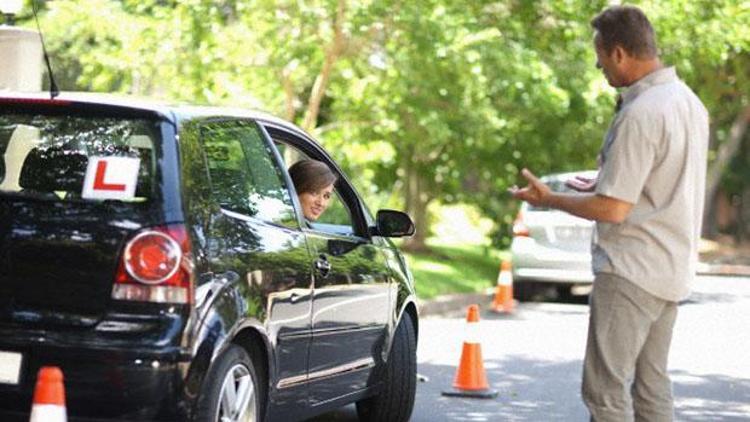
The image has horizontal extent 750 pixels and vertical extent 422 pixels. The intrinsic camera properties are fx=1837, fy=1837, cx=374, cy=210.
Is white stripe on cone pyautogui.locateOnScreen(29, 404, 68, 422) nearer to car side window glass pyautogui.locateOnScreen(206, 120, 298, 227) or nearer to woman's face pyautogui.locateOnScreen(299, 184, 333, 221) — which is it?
car side window glass pyautogui.locateOnScreen(206, 120, 298, 227)

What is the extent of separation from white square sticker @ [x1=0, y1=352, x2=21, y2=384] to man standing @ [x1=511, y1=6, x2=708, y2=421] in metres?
1.87

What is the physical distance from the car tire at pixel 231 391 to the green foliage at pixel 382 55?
12.1 metres

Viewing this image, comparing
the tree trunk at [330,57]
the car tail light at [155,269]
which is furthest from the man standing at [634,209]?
the tree trunk at [330,57]

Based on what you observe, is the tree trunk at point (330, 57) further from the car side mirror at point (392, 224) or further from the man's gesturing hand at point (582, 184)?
the man's gesturing hand at point (582, 184)

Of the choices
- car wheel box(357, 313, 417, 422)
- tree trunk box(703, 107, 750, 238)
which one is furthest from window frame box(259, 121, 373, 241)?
tree trunk box(703, 107, 750, 238)

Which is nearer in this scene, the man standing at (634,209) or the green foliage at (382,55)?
the man standing at (634,209)

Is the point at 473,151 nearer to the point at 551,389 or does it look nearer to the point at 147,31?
the point at 147,31

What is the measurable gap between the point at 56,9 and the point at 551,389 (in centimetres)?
1069

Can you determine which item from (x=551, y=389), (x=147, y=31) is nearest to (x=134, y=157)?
(x=551, y=389)

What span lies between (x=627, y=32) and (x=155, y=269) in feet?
6.08

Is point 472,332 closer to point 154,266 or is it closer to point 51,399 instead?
point 154,266

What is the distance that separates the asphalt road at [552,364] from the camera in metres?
11.1

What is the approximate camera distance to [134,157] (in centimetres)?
683

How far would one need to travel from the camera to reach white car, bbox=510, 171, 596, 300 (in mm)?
20203
